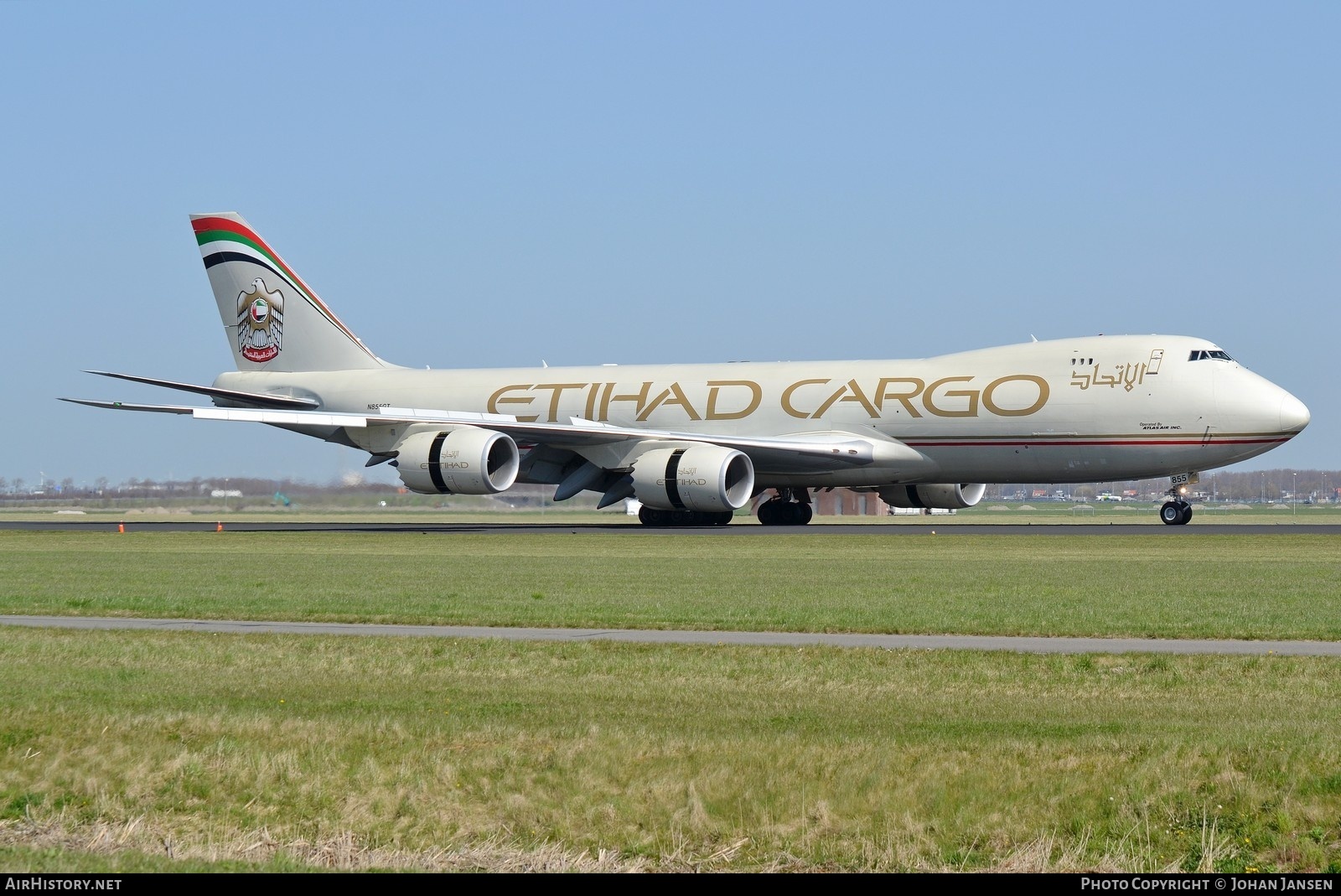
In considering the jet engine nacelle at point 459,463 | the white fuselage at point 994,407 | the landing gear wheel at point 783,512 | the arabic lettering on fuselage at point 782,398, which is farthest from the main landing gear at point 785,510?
A: the jet engine nacelle at point 459,463

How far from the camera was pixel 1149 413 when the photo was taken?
42.7 m

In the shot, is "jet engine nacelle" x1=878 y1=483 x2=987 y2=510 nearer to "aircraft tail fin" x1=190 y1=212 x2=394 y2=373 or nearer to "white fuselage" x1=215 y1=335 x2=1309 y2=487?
"white fuselage" x1=215 y1=335 x2=1309 y2=487

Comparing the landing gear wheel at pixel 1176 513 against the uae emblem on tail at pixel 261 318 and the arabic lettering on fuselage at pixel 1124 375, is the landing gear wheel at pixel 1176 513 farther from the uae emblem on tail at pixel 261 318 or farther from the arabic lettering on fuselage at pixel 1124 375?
the uae emblem on tail at pixel 261 318

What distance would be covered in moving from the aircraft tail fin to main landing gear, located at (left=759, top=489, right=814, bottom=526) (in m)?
15.7

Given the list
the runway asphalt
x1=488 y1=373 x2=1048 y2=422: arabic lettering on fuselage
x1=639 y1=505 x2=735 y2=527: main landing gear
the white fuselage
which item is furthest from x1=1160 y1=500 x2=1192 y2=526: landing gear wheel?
x1=639 y1=505 x2=735 y2=527: main landing gear

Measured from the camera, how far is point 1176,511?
45438 millimetres

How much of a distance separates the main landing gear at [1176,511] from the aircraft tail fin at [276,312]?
27718 millimetres

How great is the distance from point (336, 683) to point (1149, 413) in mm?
31617

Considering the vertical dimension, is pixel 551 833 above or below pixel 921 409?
below

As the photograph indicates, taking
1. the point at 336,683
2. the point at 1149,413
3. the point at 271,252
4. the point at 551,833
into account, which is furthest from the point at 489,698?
the point at 271,252

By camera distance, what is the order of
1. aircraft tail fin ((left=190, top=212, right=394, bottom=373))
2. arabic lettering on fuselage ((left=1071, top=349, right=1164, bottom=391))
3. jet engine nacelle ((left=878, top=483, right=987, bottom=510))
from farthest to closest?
1. aircraft tail fin ((left=190, top=212, right=394, bottom=373))
2. jet engine nacelle ((left=878, top=483, right=987, bottom=510))
3. arabic lettering on fuselage ((left=1071, top=349, right=1164, bottom=391))

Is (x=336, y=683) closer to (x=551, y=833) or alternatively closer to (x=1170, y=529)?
(x=551, y=833)

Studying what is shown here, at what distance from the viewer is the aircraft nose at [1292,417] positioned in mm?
42219

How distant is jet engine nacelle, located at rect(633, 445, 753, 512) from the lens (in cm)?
4409
